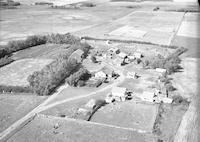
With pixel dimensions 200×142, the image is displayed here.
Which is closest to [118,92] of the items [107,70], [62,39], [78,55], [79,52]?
[107,70]

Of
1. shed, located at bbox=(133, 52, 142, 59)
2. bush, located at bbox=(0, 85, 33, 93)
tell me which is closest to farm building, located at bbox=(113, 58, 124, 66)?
shed, located at bbox=(133, 52, 142, 59)

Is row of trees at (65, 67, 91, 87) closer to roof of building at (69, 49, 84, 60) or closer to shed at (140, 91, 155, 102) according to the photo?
shed at (140, 91, 155, 102)

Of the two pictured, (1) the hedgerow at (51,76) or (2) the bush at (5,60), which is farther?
Answer: (2) the bush at (5,60)

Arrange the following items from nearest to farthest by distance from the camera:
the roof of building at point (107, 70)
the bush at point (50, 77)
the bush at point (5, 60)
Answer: the bush at point (50, 77) < the roof of building at point (107, 70) < the bush at point (5, 60)

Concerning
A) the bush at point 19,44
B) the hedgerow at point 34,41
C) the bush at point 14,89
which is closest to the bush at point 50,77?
the bush at point 14,89

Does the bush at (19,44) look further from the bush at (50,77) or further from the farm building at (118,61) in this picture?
the farm building at (118,61)
